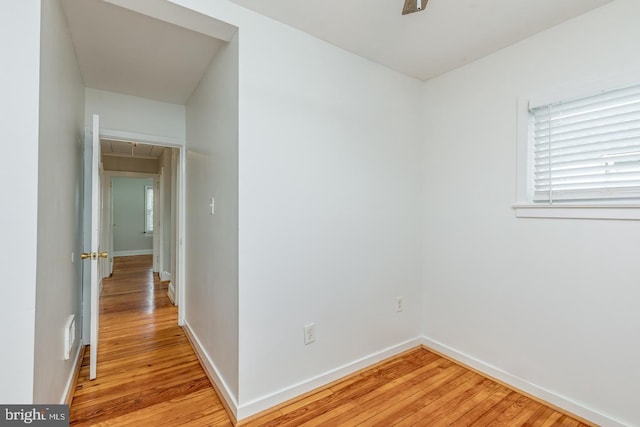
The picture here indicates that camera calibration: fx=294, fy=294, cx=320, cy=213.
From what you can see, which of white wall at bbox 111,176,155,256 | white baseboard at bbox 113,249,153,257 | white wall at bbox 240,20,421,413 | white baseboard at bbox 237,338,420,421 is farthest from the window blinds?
white wall at bbox 111,176,155,256

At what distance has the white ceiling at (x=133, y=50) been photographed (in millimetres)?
1799

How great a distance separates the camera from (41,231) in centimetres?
133

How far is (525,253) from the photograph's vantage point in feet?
6.86

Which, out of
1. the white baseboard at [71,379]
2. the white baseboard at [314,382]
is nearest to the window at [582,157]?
the white baseboard at [314,382]

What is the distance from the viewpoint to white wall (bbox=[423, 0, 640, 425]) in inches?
67.0

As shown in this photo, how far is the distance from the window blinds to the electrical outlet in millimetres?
1817

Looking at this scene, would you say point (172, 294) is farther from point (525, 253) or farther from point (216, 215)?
point (525, 253)

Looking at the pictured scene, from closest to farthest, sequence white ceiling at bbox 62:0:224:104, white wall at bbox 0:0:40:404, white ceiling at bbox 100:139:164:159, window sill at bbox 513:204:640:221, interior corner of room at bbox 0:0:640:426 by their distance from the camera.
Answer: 1. white wall at bbox 0:0:40:404
2. interior corner of room at bbox 0:0:640:426
3. window sill at bbox 513:204:640:221
4. white ceiling at bbox 62:0:224:104
5. white ceiling at bbox 100:139:164:159

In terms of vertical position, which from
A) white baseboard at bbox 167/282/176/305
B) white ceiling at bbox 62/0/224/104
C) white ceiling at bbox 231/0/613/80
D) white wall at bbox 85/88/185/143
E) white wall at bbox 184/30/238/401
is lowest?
white baseboard at bbox 167/282/176/305

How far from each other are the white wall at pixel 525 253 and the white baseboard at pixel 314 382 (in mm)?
470

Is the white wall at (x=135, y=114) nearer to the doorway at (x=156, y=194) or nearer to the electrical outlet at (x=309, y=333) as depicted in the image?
the doorway at (x=156, y=194)

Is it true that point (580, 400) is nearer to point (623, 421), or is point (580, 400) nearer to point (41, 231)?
point (623, 421)

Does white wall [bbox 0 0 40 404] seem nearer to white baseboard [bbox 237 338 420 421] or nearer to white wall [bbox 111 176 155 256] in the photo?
white baseboard [bbox 237 338 420 421]

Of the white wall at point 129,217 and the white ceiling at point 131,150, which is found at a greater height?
the white ceiling at point 131,150
